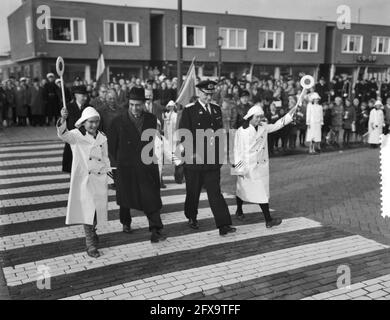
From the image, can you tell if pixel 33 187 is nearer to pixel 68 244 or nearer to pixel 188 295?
pixel 68 244

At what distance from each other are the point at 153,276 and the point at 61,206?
11.5 ft

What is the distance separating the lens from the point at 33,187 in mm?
9289

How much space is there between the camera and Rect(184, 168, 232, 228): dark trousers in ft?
20.7

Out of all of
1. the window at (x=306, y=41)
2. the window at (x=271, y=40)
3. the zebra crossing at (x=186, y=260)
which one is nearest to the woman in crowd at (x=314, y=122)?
the zebra crossing at (x=186, y=260)

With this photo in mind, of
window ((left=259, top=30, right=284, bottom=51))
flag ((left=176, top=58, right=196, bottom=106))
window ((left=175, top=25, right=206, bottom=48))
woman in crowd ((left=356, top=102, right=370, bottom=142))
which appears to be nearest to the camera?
flag ((left=176, top=58, right=196, bottom=106))

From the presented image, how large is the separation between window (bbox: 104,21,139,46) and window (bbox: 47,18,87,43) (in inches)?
71.3

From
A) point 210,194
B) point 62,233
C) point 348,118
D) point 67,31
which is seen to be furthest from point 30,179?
point 67,31

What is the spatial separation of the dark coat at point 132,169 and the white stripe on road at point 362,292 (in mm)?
2573

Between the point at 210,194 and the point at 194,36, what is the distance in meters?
32.3

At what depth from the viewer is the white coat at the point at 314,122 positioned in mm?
14461

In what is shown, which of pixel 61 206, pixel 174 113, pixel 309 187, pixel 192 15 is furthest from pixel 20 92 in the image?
pixel 192 15

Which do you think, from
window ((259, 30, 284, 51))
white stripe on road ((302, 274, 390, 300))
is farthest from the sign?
white stripe on road ((302, 274, 390, 300))

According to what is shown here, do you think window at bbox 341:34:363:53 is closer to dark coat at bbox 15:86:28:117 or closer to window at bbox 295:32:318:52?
window at bbox 295:32:318:52

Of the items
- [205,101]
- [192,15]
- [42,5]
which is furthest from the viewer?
[192,15]
